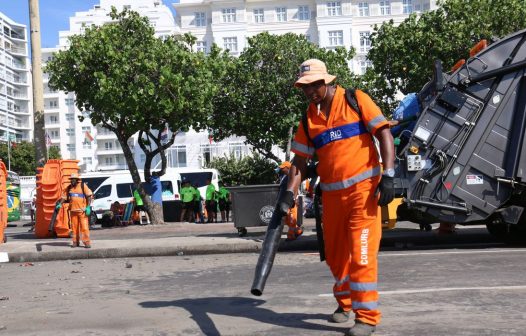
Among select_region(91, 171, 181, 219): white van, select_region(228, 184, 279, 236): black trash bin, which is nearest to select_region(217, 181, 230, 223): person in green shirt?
select_region(91, 171, 181, 219): white van

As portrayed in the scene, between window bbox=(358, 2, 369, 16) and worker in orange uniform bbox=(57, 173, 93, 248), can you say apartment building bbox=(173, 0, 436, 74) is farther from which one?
worker in orange uniform bbox=(57, 173, 93, 248)

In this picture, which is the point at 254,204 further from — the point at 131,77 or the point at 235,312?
the point at 131,77

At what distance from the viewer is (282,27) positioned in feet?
245

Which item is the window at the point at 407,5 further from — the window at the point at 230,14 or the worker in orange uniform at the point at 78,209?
the worker in orange uniform at the point at 78,209

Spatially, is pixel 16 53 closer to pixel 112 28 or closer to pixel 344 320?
pixel 112 28

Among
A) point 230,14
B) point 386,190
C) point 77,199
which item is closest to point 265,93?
point 77,199

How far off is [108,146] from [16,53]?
30.6m

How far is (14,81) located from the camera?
111 meters

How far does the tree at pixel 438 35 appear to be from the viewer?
23.7 meters

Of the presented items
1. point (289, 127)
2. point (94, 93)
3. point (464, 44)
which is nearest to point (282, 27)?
point (289, 127)

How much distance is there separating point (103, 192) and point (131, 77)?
34.8 feet

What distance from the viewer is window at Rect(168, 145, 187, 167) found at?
64.1 metres

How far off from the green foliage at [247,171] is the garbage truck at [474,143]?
126 ft

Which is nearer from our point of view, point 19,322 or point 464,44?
point 19,322
